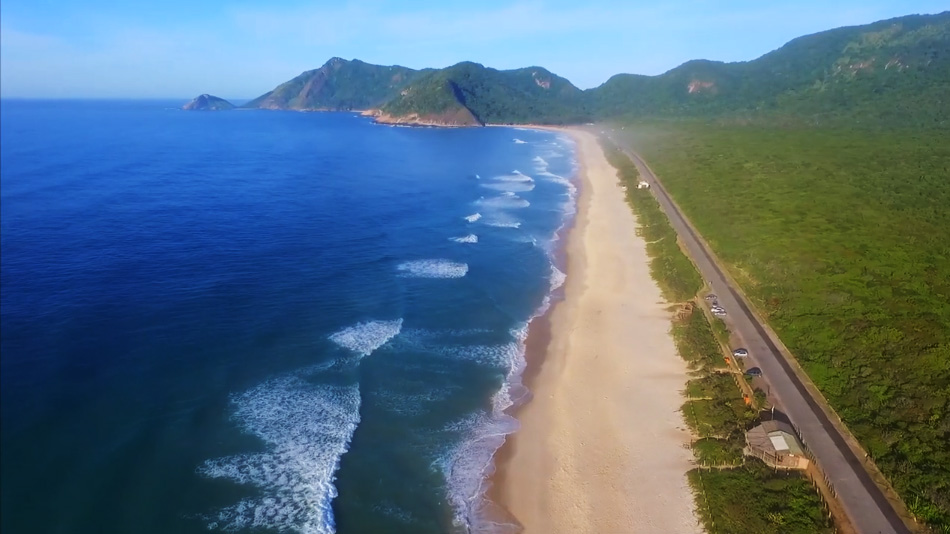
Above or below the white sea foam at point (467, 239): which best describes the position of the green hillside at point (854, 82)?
above

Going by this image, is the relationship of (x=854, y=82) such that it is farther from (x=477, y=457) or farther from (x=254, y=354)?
(x=254, y=354)

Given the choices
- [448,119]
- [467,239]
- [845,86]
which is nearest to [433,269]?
[467,239]

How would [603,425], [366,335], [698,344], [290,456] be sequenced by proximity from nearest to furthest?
[290,456]
[603,425]
[698,344]
[366,335]

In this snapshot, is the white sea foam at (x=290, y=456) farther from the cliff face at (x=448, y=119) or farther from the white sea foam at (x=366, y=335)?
the cliff face at (x=448, y=119)

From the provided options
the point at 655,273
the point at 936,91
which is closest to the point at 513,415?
the point at 655,273

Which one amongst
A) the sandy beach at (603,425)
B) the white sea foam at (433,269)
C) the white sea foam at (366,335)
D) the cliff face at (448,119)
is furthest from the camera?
the cliff face at (448,119)

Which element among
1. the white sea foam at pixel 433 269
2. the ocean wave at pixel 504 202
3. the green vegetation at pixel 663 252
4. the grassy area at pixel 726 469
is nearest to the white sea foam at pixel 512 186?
the ocean wave at pixel 504 202

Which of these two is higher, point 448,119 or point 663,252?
point 663,252

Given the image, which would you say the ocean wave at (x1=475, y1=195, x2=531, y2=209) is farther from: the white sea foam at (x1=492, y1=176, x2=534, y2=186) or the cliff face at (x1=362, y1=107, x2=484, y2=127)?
the cliff face at (x1=362, y1=107, x2=484, y2=127)
